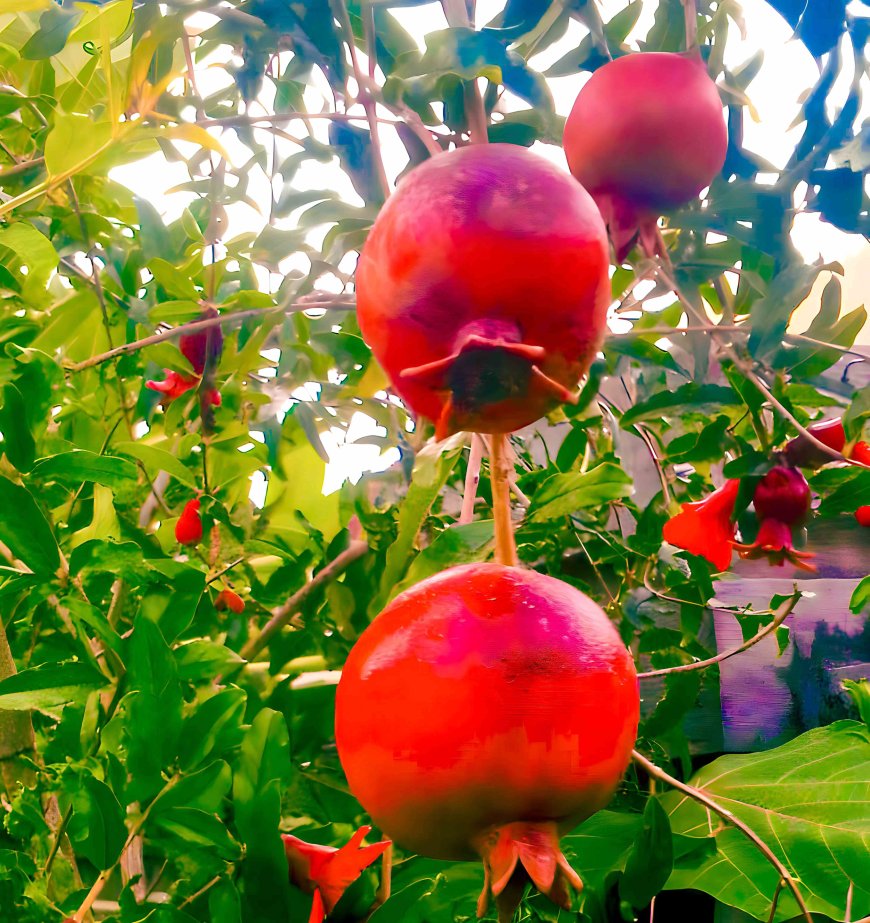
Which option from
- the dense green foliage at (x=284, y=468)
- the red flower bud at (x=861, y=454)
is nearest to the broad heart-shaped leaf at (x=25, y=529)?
the dense green foliage at (x=284, y=468)

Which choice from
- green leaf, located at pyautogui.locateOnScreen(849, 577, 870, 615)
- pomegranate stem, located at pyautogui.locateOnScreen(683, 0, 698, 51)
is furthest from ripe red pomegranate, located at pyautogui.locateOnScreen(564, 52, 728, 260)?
green leaf, located at pyautogui.locateOnScreen(849, 577, 870, 615)

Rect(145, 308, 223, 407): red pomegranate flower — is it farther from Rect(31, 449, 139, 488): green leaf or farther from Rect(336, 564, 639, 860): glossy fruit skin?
Rect(336, 564, 639, 860): glossy fruit skin

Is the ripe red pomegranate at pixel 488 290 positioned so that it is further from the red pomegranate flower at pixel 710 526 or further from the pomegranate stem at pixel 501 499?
the red pomegranate flower at pixel 710 526

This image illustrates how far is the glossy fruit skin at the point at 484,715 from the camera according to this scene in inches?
11.1

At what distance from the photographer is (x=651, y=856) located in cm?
53

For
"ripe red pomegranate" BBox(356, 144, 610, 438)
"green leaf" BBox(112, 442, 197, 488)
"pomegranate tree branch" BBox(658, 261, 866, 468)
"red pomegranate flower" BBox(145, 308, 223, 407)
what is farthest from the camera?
"red pomegranate flower" BBox(145, 308, 223, 407)

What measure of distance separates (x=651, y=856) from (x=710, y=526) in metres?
0.29

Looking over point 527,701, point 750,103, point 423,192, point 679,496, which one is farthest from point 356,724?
point 679,496

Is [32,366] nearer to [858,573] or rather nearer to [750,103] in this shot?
[750,103]

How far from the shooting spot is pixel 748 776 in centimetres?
81

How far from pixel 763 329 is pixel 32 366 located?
1.42 feet

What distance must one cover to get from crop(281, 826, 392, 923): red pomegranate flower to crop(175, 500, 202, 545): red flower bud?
0.96 feet

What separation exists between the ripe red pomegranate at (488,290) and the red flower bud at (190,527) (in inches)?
17.8

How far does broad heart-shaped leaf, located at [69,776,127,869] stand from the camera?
42 centimetres
